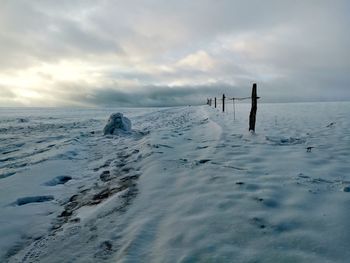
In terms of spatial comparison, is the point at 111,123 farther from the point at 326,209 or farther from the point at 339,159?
the point at 326,209

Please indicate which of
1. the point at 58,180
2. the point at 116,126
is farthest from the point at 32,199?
the point at 116,126

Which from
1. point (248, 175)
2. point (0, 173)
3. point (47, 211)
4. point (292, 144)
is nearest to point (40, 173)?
point (0, 173)

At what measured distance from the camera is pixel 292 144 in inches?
384

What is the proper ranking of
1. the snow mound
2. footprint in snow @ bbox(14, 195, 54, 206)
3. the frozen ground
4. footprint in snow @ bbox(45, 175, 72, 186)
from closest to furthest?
the frozen ground
footprint in snow @ bbox(14, 195, 54, 206)
footprint in snow @ bbox(45, 175, 72, 186)
the snow mound

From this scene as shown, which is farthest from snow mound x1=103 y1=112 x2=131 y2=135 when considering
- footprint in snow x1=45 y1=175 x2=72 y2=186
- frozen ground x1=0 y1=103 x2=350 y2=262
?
footprint in snow x1=45 y1=175 x2=72 y2=186

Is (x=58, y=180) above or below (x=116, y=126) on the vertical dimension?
below

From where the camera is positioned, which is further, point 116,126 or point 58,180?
point 116,126

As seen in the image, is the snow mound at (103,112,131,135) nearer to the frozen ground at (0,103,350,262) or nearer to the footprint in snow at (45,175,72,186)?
the frozen ground at (0,103,350,262)

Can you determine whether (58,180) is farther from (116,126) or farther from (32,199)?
(116,126)

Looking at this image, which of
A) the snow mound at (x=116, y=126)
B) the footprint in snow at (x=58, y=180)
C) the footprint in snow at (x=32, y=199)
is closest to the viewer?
the footprint in snow at (x=32, y=199)

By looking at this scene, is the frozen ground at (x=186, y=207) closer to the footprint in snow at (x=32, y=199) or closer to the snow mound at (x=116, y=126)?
the footprint in snow at (x=32, y=199)

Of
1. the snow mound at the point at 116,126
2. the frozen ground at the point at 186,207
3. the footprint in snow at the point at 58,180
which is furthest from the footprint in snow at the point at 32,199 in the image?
the snow mound at the point at 116,126

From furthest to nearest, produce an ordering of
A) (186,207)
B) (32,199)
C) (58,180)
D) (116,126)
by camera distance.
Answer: (116,126), (58,180), (32,199), (186,207)

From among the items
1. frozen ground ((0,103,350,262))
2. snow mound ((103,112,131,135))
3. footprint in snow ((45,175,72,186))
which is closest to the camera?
frozen ground ((0,103,350,262))
